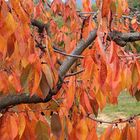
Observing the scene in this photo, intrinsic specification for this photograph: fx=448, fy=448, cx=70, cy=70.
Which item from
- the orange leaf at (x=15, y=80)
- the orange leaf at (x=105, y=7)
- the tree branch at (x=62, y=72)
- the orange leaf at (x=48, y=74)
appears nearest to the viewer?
the orange leaf at (x=48, y=74)

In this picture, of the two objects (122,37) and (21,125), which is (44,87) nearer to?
(21,125)

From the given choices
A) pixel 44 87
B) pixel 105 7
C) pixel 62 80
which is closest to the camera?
pixel 44 87

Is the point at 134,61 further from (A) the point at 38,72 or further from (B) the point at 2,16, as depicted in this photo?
(B) the point at 2,16

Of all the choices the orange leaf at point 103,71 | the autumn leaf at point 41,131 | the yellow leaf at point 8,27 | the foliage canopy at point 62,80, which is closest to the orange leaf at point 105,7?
the foliage canopy at point 62,80

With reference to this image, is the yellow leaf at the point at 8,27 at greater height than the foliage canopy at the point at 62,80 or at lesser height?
greater

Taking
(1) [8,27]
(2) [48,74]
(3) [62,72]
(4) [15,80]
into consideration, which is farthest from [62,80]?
(4) [15,80]

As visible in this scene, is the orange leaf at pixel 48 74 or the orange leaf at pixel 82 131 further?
the orange leaf at pixel 82 131

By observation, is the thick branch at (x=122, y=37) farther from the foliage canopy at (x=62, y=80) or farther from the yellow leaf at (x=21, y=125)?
the yellow leaf at (x=21, y=125)

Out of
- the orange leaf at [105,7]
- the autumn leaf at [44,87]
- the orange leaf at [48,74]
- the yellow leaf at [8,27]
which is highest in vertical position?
the orange leaf at [105,7]

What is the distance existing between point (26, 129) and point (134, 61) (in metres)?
0.44

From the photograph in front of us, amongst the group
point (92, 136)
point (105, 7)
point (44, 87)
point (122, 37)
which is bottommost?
point (92, 136)

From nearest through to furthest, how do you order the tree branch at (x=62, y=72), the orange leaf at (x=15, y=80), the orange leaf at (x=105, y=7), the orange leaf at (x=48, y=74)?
the orange leaf at (x=48, y=74) < the tree branch at (x=62, y=72) < the orange leaf at (x=105, y=7) < the orange leaf at (x=15, y=80)

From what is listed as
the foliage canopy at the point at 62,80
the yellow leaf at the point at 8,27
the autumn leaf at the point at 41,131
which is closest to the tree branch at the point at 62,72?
the foliage canopy at the point at 62,80

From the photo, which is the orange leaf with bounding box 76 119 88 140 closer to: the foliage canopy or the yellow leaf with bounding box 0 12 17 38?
the foliage canopy
